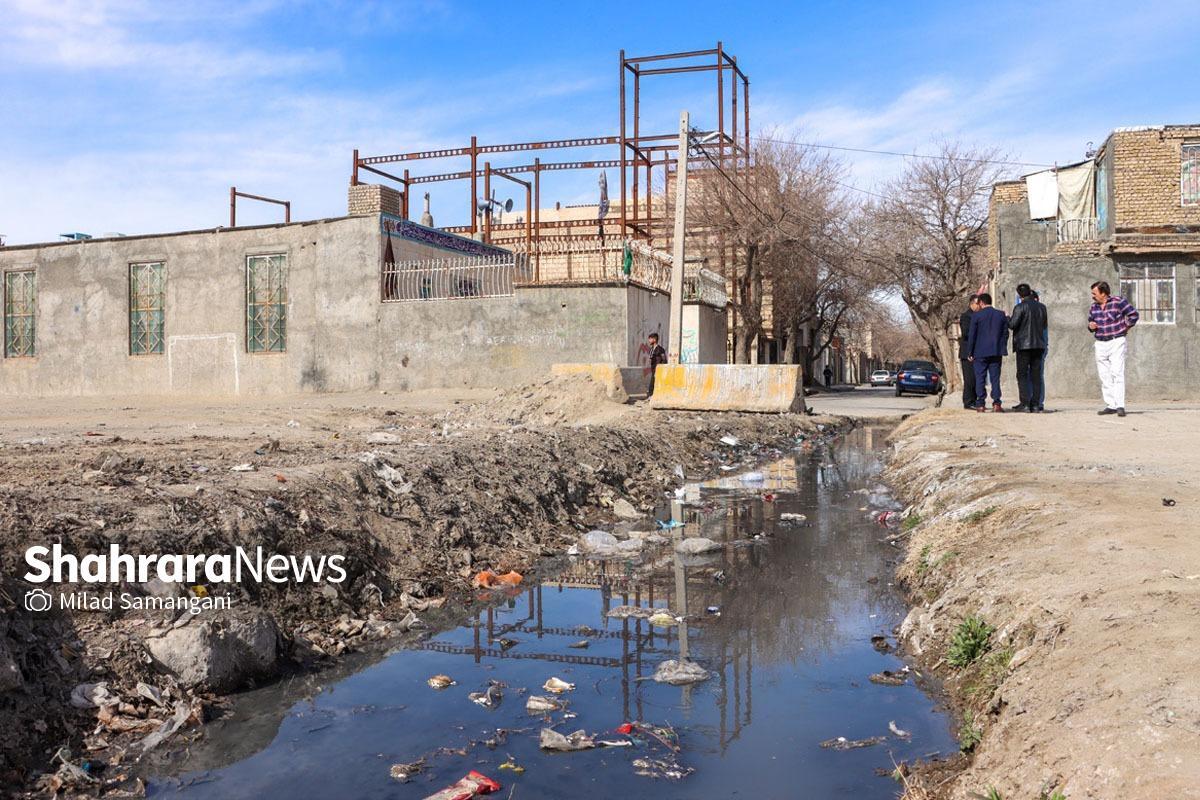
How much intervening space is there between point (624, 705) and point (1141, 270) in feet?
74.3

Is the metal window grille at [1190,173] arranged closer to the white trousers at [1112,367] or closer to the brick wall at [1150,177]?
the brick wall at [1150,177]

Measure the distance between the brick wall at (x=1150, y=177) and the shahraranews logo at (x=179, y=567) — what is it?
23.0 meters

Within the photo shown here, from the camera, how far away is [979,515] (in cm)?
551

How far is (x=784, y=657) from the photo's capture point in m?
4.08

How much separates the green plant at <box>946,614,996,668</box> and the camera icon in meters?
3.61

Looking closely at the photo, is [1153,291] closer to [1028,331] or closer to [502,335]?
[1028,331]

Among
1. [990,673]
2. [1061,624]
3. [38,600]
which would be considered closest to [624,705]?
[990,673]

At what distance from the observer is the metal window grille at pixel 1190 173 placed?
2202cm

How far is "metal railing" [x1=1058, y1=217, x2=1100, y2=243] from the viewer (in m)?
23.8

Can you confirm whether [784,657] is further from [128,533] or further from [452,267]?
[452,267]

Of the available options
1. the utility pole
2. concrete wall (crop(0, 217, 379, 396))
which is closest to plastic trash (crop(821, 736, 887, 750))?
the utility pole

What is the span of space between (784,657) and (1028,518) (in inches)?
73.1

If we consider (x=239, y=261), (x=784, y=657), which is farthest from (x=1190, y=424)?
(x=239, y=261)

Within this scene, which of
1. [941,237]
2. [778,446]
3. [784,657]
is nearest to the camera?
[784,657]
